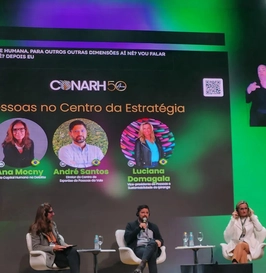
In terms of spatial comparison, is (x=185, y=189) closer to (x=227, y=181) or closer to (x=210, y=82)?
(x=227, y=181)

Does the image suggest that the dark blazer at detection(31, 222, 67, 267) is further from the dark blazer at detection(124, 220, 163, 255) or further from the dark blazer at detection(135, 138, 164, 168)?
the dark blazer at detection(135, 138, 164, 168)

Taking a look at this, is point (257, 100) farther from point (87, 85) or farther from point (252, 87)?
point (87, 85)

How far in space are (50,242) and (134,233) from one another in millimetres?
941

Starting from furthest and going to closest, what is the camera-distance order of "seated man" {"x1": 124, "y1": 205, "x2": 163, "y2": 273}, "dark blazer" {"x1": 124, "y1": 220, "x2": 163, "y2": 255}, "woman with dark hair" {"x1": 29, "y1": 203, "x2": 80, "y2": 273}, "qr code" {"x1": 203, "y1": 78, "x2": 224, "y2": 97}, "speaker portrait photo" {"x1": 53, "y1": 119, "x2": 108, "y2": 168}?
"qr code" {"x1": 203, "y1": 78, "x2": 224, "y2": 97} < "speaker portrait photo" {"x1": 53, "y1": 119, "x2": 108, "y2": 168} < "dark blazer" {"x1": 124, "y1": 220, "x2": 163, "y2": 255} < "seated man" {"x1": 124, "y1": 205, "x2": 163, "y2": 273} < "woman with dark hair" {"x1": 29, "y1": 203, "x2": 80, "y2": 273}

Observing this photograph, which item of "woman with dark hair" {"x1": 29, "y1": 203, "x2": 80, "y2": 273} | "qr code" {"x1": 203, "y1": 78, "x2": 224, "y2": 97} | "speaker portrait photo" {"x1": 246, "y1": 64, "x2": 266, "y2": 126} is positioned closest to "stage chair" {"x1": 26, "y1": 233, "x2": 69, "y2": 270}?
"woman with dark hair" {"x1": 29, "y1": 203, "x2": 80, "y2": 273}

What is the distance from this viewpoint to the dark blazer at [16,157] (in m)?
6.81

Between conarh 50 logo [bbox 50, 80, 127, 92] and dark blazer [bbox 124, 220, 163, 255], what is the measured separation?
5.64 feet

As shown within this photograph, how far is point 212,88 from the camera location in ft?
24.1

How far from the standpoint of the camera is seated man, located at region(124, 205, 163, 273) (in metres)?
6.15

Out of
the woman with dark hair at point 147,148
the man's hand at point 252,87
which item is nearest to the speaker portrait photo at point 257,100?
the man's hand at point 252,87

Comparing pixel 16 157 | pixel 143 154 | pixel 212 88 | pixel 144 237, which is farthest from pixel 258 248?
pixel 16 157

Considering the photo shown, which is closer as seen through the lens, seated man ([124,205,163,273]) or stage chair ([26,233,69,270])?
stage chair ([26,233,69,270])

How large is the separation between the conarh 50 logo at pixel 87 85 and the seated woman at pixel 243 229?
6.79 feet

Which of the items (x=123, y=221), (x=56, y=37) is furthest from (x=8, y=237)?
(x=56, y=37)
